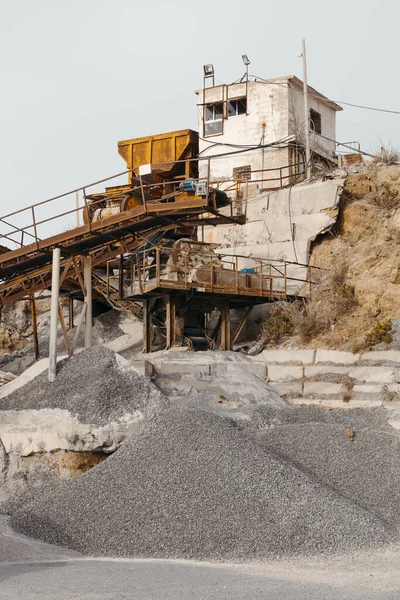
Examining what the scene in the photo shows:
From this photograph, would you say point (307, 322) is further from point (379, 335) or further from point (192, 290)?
point (192, 290)

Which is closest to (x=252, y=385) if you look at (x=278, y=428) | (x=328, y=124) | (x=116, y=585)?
(x=278, y=428)

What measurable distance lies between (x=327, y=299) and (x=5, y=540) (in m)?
13.2

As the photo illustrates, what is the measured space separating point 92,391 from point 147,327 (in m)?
7.68

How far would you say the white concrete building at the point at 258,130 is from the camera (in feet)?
98.0

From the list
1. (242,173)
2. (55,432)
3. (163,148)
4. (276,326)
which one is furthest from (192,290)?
(163,148)

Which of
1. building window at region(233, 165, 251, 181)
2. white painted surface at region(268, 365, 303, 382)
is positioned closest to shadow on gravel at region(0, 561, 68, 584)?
white painted surface at region(268, 365, 303, 382)

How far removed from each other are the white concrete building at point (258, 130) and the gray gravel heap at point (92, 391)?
46.5 feet

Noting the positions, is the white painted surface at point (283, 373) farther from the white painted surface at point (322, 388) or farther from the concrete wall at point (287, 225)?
the concrete wall at point (287, 225)

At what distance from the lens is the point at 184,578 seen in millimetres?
9117

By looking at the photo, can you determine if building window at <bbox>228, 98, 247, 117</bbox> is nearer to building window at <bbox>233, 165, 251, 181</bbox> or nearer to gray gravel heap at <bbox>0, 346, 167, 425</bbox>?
building window at <bbox>233, 165, 251, 181</bbox>

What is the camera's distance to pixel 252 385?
18906mm

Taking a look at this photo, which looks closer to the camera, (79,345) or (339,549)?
(339,549)

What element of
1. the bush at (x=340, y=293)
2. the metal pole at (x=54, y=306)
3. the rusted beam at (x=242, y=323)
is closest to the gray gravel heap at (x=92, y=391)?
the metal pole at (x=54, y=306)

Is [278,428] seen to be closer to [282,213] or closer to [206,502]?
[206,502]
